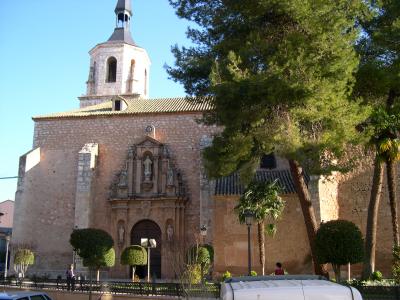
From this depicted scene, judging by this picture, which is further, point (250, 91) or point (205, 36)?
point (205, 36)

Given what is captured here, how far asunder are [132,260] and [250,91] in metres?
9.33

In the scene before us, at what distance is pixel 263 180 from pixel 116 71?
49.4 ft

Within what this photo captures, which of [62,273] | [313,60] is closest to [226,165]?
[313,60]

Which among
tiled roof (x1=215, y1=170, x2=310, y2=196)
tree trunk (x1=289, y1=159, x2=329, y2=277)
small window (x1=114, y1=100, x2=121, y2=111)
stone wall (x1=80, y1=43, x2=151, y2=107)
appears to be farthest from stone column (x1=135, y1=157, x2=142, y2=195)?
tree trunk (x1=289, y1=159, x2=329, y2=277)

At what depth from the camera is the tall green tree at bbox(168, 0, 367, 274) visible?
32.8 feet

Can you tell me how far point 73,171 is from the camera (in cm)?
2438

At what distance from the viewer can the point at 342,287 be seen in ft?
11.8

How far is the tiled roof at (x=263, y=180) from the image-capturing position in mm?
19969

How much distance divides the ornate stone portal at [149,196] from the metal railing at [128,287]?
6.78 metres

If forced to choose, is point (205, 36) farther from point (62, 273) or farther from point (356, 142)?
point (62, 273)

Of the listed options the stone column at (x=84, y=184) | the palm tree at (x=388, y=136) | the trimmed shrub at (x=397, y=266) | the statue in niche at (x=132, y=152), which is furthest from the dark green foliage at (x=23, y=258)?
the trimmed shrub at (x=397, y=266)

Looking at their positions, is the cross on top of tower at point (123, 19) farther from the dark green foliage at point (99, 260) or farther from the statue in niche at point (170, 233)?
the dark green foliage at point (99, 260)

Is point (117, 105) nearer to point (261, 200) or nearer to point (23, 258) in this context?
point (23, 258)

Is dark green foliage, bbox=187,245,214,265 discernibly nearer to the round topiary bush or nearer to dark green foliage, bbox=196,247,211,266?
dark green foliage, bbox=196,247,211,266
